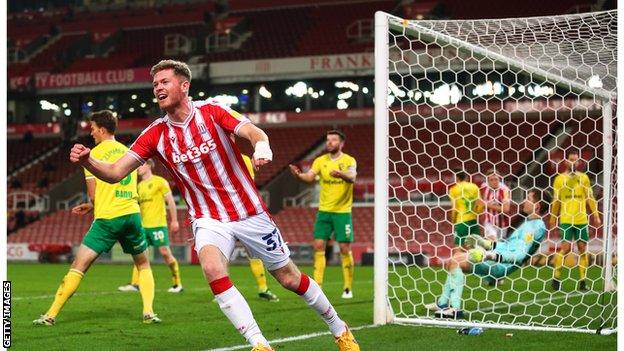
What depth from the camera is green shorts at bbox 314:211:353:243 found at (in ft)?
36.9

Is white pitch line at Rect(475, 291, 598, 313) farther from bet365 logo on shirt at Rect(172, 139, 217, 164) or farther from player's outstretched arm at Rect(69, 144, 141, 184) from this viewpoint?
player's outstretched arm at Rect(69, 144, 141, 184)

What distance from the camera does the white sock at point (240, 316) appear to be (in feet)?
18.0

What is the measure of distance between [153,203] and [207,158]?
24.2ft

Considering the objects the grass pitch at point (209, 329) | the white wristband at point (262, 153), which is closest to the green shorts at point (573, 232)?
the grass pitch at point (209, 329)

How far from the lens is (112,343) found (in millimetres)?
7125

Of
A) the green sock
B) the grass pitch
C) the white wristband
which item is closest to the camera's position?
the white wristband

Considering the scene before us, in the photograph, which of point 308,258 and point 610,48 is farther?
point 308,258

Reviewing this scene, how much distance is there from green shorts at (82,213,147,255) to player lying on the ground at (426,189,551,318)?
2.66 m

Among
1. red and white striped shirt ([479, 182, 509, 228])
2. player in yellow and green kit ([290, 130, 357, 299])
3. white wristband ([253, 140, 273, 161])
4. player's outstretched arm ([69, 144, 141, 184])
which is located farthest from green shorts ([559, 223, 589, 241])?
white wristband ([253, 140, 273, 161])

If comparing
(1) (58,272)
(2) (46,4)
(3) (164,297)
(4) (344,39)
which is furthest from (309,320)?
(2) (46,4)

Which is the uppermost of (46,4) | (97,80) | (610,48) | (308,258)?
(46,4)

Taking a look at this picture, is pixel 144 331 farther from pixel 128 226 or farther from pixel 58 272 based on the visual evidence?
pixel 58 272

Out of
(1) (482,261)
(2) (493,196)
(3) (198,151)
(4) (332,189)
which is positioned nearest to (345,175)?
(4) (332,189)

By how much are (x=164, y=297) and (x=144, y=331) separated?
3603mm
